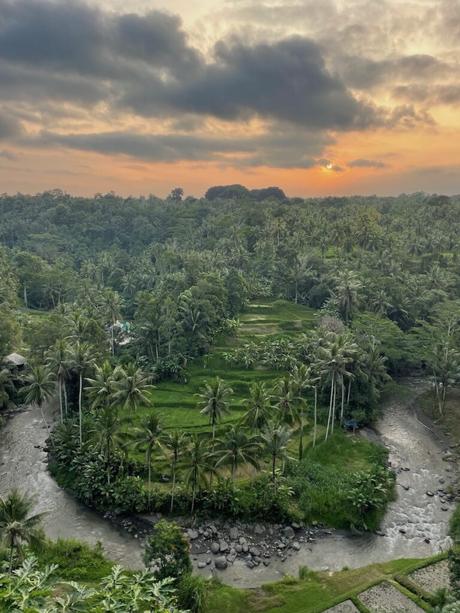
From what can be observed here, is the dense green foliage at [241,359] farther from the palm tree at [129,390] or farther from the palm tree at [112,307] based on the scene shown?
the palm tree at [112,307]

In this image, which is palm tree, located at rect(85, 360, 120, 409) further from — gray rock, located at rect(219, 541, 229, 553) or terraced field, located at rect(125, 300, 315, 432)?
gray rock, located at rect(219, 541, 229, 553)

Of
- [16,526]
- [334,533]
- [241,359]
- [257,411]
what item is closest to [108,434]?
[257,411]

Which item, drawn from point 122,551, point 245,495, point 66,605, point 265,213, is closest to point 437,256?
point 265,213

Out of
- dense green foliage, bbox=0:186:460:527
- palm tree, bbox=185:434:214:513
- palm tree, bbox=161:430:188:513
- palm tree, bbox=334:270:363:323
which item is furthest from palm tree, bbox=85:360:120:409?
palm tree, bbox=334:270:363:323

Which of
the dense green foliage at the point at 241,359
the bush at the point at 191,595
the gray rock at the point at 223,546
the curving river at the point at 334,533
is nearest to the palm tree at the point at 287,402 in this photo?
the dense green foliage at the point at 241,359

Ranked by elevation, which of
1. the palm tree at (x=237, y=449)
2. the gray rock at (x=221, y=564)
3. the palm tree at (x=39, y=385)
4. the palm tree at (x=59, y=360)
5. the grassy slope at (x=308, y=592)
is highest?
the palm tree at (x=59, y=360)
